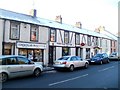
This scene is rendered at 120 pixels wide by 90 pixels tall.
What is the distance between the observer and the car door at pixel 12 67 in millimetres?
12696

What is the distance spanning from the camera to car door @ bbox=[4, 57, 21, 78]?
1270cm

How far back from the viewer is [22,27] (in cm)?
2134

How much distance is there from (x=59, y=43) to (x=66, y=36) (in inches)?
96.7

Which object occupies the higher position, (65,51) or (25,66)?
(65,51)

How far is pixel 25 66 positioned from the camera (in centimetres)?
1384

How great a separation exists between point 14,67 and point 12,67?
16cm

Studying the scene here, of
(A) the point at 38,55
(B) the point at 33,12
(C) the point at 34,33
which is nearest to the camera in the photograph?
(C) the point at 34,33

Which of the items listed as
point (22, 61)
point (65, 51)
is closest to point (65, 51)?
point (65, 51)

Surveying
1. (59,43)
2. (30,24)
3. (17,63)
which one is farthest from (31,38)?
(17,63)

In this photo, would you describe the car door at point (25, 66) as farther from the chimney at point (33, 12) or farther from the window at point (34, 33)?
the chimney at point (33, 12)

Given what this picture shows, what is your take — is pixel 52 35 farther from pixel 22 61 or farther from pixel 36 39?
pixel 22 61

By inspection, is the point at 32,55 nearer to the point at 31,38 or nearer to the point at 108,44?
the point at 31,38

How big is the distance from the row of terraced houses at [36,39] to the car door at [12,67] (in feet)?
20.5

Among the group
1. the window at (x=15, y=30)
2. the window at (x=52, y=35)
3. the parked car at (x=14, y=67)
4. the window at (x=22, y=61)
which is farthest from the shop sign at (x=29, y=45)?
the window at (x=22, y=61)
